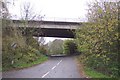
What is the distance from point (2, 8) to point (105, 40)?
8167 millimetres

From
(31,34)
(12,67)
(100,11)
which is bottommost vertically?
(12,67)

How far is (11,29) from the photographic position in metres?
23.0

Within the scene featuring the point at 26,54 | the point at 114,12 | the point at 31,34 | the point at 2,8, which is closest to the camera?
the point at 114,12

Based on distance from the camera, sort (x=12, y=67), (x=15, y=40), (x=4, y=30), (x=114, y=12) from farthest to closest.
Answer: (x=12, y=67), (x=15, y=40), (x=4, y=30), (x=114, y=12)

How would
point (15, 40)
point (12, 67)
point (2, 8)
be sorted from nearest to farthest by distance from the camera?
1. point (2, 8)
2. point (15, 40)
3. point (12, 67)

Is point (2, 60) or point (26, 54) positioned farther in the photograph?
point (26, 54)

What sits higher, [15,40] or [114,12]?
[114,12]

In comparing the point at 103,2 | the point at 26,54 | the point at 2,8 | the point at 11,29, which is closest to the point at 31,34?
the point at 26,54

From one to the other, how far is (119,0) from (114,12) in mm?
964

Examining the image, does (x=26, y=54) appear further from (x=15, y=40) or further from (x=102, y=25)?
(x=102, y=25)

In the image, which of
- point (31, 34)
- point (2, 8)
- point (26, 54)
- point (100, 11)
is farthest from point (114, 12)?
point (31, 34)

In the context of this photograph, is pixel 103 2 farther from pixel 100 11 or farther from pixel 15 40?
pixel 15 40

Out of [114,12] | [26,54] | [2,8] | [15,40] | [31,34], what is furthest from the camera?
[31,34]

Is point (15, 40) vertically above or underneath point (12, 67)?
above
